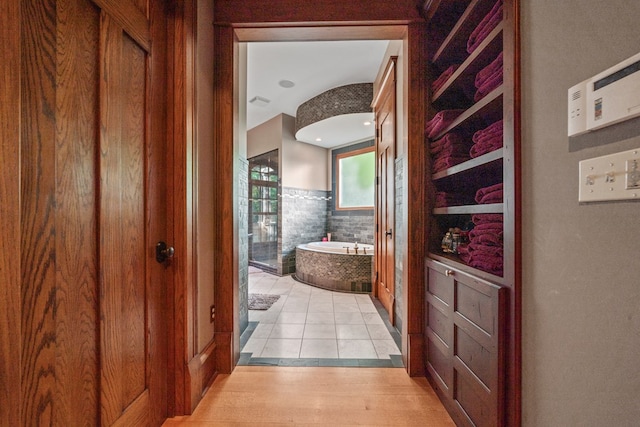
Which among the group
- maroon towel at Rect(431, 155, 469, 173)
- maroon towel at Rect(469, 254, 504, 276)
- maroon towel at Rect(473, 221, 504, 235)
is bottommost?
maroon towel at Rect(469, 254, 504, 276)


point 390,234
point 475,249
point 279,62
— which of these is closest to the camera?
point 475,249

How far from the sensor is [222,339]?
1.62m

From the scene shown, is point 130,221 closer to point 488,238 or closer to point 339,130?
point 488,238

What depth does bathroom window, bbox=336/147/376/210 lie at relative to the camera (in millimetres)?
4625

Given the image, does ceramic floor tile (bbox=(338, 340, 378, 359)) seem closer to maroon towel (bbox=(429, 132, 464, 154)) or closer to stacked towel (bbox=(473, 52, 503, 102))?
maroon towel (bbox=(429, 132, 464, 154))

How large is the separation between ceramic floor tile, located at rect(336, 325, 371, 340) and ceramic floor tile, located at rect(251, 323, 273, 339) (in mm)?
607

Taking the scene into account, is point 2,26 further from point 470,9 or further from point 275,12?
point 470,9

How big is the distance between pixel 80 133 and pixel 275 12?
1.41 meters

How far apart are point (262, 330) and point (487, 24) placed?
8.27ft

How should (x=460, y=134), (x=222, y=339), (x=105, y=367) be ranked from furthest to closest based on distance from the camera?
(x=222, y=339) < (x=460, y=134) < (x=105, y=367)

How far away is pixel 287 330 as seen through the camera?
86.5 inches

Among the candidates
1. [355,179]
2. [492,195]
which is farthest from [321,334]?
[355,179]

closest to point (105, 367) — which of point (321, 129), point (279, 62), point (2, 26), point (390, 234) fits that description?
point (2, 26)

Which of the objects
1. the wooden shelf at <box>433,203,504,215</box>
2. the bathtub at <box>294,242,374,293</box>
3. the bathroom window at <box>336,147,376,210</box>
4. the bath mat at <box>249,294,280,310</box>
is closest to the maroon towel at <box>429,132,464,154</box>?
the wooden shelf at <box>433,203,504,215</box>
